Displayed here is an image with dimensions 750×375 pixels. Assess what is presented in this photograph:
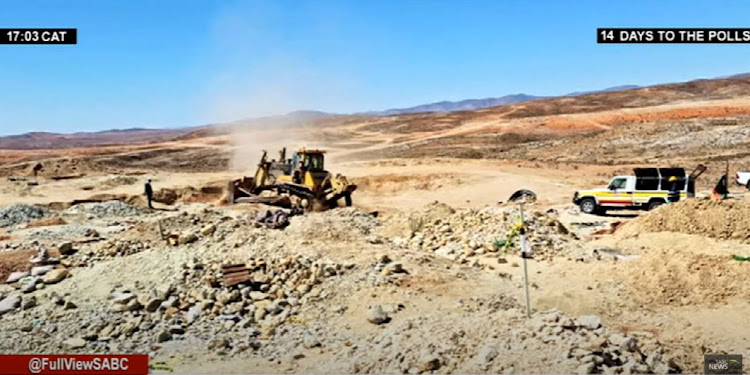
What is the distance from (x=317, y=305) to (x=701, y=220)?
12.0 meters

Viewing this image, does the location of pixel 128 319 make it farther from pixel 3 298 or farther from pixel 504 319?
pixel 504 319

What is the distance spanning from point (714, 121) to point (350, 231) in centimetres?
4612

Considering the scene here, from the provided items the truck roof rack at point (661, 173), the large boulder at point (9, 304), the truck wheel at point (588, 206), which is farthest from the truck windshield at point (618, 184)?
the large boulder at point (9, 304)

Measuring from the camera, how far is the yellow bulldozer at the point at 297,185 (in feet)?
76.2

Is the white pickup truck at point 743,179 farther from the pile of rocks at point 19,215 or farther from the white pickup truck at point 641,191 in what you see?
the pile of rocks at point 19,215

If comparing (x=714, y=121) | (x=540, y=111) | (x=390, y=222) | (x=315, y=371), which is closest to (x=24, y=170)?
(x=390, y=222)

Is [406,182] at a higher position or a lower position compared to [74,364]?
higher

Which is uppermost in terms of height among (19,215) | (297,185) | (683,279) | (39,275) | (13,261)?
(297,185)

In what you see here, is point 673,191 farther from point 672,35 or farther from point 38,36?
point 38,36

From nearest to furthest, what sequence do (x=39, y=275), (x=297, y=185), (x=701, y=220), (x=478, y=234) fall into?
(x=39, y=275) < (x=478, y=234) < (x=701, y=220) < (x=297, y=185)

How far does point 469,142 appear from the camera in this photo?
57062 millimetres

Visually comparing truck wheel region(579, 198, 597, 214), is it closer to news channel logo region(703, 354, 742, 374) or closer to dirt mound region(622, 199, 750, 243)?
dirt mound region(622, 199, 750, 243)

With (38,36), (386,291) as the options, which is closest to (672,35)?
(386,291)

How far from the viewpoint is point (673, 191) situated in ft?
72.9
